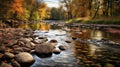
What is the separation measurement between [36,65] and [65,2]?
235 ft

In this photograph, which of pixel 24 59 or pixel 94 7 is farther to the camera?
pixel 94 7

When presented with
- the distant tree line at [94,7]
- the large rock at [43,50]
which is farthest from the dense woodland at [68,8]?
the large rock at [43,50]

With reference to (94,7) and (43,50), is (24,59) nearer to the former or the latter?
(43,50)

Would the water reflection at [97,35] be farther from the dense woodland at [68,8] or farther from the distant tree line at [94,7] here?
the distant tree line at [94,7]

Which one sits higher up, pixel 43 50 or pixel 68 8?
pixel 43 50

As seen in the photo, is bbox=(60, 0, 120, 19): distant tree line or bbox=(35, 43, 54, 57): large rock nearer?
bbox=(35, 43, 54, 57): large rock

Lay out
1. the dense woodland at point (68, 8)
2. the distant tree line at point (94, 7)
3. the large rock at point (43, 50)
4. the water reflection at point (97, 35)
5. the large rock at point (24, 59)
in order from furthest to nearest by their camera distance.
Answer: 1. the distant tree line at point (94, 7)
2. the dense woodland at point (68, 8)
3. the water reflection at point (97, 35)
4. the large rock at point (43, 50)
5. the large rock at point (24, 59)

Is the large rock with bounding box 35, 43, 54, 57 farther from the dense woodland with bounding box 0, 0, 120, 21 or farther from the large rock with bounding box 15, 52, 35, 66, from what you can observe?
the dense woodland with bounding box 0, 0, 120, 21

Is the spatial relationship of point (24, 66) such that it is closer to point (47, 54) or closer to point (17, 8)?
point (47, 54)

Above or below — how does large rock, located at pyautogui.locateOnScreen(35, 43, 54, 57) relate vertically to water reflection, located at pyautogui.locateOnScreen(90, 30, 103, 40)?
above

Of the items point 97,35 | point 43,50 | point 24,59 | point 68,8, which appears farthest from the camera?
point 68,8

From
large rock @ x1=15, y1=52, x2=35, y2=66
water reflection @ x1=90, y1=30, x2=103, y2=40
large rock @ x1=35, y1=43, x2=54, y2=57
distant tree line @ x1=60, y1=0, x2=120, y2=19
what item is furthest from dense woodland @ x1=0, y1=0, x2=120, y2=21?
large rock @ x1=15, y1=52, x2=35, y2=66

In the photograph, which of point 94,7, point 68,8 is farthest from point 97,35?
point 68,8

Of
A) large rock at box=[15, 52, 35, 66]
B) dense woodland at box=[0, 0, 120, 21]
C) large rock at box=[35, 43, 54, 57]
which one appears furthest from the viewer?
dense woodland at box=[0, 0, 120, 21]
